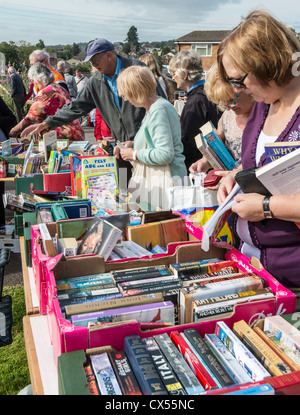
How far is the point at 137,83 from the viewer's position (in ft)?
9.33

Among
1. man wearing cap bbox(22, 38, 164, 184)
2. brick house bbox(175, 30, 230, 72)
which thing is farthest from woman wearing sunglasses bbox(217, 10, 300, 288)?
brick house bbox(175, 30, 230, 72)

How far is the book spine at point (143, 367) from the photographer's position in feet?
2.91

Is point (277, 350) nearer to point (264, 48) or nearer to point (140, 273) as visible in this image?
point (140, 273)

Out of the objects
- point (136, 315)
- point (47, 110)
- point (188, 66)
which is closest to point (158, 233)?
point (136, 315)

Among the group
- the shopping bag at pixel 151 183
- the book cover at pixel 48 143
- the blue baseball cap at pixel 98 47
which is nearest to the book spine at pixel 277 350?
the shopping bag at pixel 151 183

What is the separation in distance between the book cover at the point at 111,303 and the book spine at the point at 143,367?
144 mm

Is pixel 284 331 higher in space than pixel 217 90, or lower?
lower

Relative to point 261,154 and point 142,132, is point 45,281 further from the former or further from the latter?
point 142,132

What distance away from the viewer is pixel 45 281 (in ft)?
5.25

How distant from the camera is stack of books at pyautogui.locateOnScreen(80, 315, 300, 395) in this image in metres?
0.90

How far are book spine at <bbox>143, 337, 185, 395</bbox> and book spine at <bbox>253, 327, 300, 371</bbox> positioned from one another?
0.28m

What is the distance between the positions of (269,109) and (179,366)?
41.0 inches

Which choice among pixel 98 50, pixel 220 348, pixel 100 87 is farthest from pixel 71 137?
pixel 220 348
